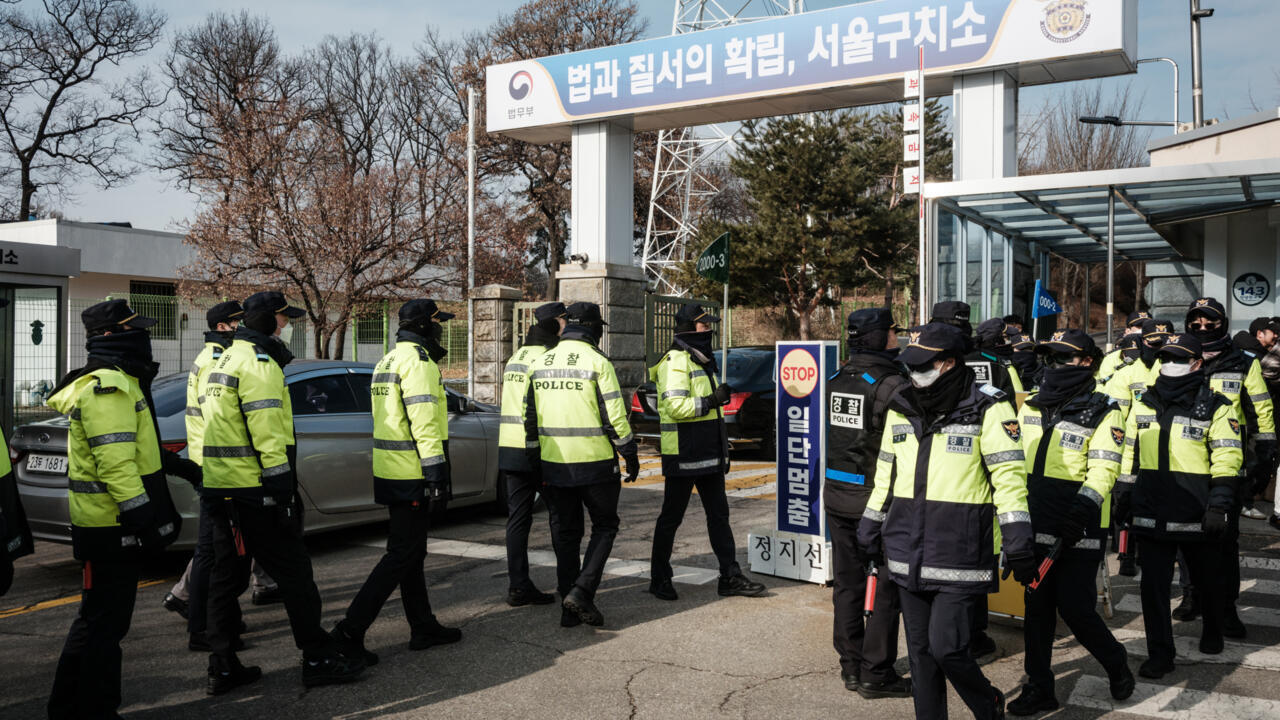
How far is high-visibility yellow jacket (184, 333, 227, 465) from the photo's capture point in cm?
548

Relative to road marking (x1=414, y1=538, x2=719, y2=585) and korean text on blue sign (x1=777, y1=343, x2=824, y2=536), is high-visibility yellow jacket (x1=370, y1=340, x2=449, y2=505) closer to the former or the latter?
road marking (x1=414, y1=538, x2=719, y2=585)

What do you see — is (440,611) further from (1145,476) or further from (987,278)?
(987,278)

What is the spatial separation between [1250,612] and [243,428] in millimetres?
6407

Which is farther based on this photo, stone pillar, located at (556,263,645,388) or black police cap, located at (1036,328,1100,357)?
stone pillar, located at (556,263,645,388)

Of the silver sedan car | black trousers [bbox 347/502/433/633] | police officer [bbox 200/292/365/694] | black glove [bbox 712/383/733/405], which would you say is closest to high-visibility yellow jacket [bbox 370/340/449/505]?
black trousers [bbox 347/502/433/633]

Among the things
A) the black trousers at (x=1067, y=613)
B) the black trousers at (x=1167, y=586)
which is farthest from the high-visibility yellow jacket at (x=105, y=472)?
the black trousers at (x=1167, y=586)

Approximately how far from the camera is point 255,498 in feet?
16.0

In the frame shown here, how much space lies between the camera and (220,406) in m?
4.91

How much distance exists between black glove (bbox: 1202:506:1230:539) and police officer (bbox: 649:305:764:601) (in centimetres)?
276

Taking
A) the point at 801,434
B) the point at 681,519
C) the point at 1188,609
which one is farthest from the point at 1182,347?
the point at 681,519

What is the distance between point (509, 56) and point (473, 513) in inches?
1082

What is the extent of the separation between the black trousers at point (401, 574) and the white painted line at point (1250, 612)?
4638mm

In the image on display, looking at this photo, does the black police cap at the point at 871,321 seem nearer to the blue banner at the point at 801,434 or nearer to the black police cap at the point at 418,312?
the blue banner at the point at 801,434

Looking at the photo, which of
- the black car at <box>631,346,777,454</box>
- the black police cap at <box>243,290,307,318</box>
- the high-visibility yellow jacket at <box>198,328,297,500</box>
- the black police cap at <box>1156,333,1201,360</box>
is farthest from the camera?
the black car at <box>631,346,777,454</box>
